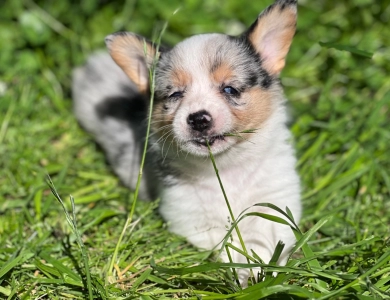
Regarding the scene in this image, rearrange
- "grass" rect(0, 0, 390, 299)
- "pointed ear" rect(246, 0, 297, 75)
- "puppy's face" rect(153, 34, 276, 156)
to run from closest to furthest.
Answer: "grass" rect(0, 0, 390, 299) → "puppy's face" rect(153, 34, 276, 156) → "pointed ear" rect(246, 0, 297, 75)

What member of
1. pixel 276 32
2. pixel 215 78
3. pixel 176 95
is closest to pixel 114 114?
pixel 176 95

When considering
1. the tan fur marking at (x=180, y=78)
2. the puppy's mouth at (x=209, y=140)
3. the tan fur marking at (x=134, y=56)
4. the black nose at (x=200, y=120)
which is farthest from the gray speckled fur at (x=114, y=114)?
the black nose at (x=200, y=120)

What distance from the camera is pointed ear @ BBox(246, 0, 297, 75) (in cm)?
402

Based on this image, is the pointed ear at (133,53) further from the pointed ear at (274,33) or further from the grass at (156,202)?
the grass at (156,202)

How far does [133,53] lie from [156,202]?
1106 millimetres

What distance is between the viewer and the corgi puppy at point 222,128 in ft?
12.6

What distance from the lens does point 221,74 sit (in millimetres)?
3898

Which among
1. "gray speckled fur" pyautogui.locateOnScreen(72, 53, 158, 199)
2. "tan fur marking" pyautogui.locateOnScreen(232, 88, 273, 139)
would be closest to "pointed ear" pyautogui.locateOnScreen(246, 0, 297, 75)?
"tan fur marking" pyautogui.locateOnScreen(232, 88, 273, 139)

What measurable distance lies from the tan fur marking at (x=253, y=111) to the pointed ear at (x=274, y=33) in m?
0.28

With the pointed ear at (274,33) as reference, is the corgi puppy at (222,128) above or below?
below

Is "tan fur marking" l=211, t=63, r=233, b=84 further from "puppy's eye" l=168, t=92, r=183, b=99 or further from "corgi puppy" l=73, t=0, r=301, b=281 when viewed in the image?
"puppy's eye" l=168, t=92, r=183, b=99

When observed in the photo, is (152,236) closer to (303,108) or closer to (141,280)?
(141,280)

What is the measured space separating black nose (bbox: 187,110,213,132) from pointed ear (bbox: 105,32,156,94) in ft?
2.33

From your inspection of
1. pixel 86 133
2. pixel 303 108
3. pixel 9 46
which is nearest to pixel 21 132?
pixel 86 133
